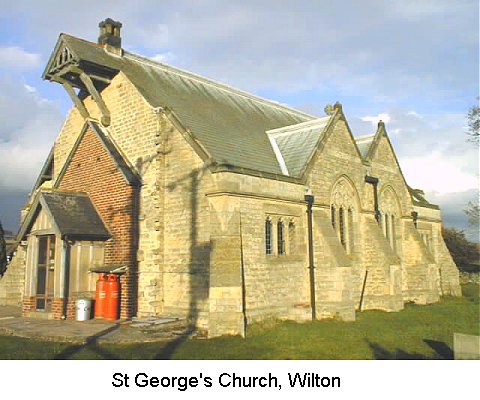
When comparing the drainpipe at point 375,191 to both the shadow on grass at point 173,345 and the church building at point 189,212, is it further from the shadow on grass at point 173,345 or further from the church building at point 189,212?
the shadow on grass at point 173,345

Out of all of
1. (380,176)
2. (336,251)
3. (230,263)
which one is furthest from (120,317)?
(380,176)

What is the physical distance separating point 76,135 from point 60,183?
2403 mm

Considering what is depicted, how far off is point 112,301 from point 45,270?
328cm

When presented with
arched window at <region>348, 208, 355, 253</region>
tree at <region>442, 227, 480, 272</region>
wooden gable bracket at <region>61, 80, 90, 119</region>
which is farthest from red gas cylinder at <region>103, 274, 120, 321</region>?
tree at <region>442, 227, 480, 272</region>

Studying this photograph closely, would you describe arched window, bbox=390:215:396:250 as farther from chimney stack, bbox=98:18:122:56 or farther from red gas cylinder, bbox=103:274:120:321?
chimney stack, bbox=98:18:122:56

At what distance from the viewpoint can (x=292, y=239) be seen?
1833cm

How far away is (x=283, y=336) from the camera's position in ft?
46.3

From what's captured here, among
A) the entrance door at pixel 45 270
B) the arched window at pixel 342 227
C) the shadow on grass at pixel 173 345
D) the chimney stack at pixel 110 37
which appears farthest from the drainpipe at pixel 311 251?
the chimney stack at pixel 110 37

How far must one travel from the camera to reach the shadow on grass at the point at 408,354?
1142 cm

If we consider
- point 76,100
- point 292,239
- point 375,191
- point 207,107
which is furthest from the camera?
point 375,191

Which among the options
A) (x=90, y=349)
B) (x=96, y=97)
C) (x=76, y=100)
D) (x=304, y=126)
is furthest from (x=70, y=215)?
(x=304, y=126)

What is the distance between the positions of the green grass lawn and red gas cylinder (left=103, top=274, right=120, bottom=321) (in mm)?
3738

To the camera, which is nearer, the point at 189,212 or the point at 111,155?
the point at 189,212

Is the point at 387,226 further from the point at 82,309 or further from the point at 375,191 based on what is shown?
the point at 82,309
